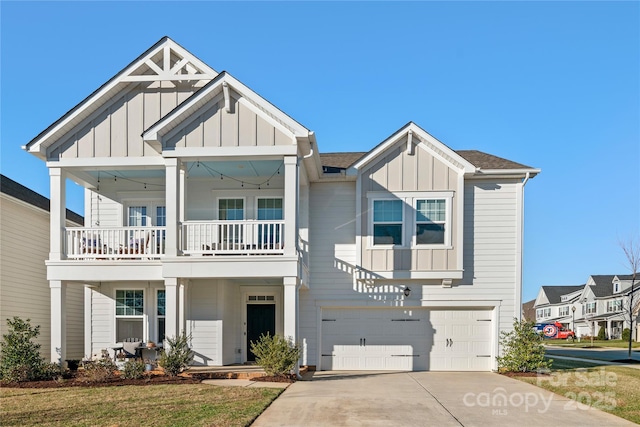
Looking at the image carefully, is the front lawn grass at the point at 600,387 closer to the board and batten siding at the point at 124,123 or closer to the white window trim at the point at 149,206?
the board and batten siding at the point at 124,123

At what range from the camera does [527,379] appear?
1295 cm

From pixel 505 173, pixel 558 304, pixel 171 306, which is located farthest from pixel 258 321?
pixel 558 304

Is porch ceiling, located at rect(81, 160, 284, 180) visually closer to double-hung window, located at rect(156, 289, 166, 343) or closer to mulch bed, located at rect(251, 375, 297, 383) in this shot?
double-hung window, located at rect(156, 289, 166, 343)

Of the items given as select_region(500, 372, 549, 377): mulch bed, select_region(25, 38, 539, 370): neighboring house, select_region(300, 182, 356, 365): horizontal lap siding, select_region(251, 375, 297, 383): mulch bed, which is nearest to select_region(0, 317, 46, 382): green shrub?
select_region(25, 38, 539, 370): neighboring house

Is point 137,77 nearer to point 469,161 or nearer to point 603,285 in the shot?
point 469,161

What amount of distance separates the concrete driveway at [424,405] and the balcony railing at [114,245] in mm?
5070

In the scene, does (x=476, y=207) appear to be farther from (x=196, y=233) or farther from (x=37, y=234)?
(x=37, y=234)

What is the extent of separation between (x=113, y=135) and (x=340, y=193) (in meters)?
6.31

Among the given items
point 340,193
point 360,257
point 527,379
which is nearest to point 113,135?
point 340,193

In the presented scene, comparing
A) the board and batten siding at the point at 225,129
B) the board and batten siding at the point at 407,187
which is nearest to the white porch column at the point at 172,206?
the board and batten siding at the point at 225,129

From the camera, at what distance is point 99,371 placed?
11820mm

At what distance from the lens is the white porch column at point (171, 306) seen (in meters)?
12.5

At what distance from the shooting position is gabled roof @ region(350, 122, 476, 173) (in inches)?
577

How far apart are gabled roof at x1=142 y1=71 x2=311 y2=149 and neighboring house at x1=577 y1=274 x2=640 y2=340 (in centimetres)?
4514
